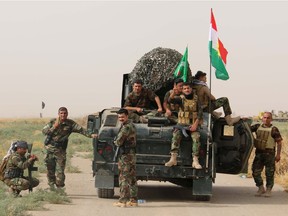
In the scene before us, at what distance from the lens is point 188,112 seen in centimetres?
1343

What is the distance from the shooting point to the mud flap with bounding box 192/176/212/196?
13.3 metres

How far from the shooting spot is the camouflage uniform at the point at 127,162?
12219 mm

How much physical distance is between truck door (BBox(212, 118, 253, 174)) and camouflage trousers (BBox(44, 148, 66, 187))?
3.15m

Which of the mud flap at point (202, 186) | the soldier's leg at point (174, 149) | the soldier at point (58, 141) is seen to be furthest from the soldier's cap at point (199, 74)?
the soldier at point (58, 141)

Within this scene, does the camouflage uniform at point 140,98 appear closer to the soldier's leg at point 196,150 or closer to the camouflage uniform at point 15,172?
the soldier's leg at point 196,150

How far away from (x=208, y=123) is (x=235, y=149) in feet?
3.75

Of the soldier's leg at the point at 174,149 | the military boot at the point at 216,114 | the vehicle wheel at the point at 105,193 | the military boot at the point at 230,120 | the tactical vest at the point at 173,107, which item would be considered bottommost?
the vehicle wheel at the point at 105,193

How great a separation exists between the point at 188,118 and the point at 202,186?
134 centimetres

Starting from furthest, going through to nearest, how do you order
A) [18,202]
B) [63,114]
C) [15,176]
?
[63,114] < [15,176] < [18,202]

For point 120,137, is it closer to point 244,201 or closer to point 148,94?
point 148,94

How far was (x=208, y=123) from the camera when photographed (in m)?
13.6

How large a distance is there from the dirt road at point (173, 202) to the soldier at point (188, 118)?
0.95 m

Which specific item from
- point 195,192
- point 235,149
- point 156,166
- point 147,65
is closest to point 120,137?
point 156,166

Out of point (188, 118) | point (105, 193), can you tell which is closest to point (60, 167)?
point (105, 193)
